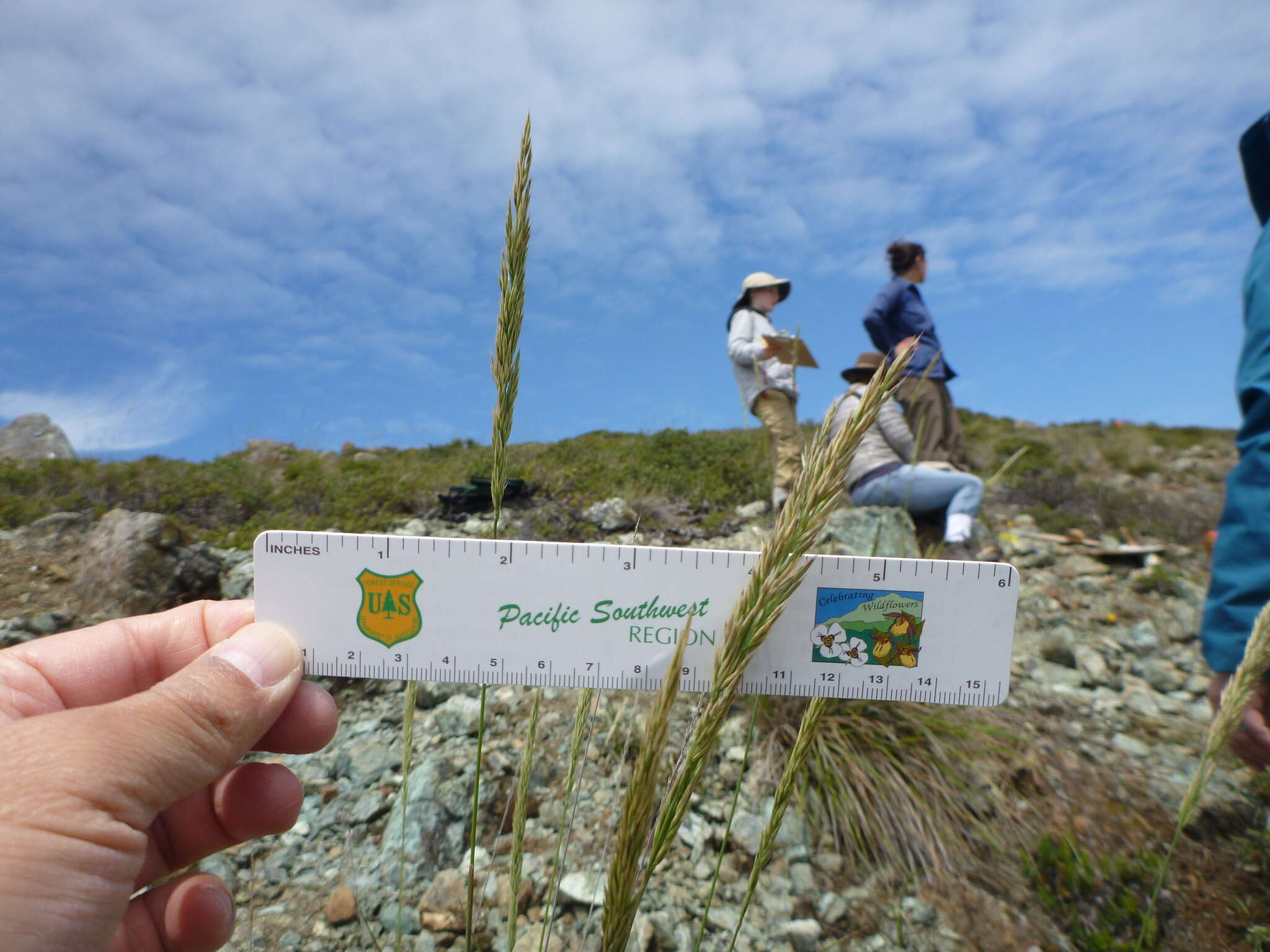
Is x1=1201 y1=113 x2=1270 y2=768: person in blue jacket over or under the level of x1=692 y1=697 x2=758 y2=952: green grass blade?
over

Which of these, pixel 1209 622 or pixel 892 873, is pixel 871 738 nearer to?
pixel 892 873

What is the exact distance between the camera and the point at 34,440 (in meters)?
4.80

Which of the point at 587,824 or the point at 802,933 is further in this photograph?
the point at 587,824

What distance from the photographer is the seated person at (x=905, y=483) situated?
561 centimetres

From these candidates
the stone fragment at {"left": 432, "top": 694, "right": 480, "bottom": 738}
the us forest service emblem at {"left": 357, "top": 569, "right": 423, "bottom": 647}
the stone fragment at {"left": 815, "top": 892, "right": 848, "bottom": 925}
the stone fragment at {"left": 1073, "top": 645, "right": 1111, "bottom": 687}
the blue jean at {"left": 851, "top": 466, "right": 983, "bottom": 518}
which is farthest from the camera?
the blue jean at {"left": 851, "top": 466, "right": 983, "bottom": 518}

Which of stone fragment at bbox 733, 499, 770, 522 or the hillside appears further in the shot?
stone fragment at bbox 733, 499, 770, 522

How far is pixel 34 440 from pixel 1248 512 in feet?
23.5

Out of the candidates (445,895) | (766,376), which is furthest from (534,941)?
(766,376)

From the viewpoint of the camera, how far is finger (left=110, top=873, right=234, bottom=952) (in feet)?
4.75

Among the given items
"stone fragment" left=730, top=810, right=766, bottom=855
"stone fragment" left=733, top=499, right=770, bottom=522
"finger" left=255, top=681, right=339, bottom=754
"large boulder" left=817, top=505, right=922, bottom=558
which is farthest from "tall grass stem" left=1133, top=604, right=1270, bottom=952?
"stone fragment" left=733, top=499, right=770, bottom=522

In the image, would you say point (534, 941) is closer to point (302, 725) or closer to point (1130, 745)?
point (302, 725)

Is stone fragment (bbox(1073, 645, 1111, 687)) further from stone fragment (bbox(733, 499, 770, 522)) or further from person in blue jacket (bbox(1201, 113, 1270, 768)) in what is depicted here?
stone fragment (bbox(733, 499, 770, 522))

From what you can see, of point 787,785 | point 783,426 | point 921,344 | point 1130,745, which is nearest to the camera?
point 787,785

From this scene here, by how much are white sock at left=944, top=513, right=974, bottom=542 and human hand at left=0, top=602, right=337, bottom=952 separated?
540 cm
